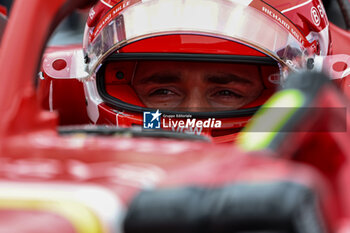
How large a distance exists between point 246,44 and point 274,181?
92 centimetres

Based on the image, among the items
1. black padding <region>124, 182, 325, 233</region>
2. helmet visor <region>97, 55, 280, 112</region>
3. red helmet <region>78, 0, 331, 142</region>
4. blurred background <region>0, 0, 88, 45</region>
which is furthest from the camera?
blurred background <region>0, 0, 88, 45</region>

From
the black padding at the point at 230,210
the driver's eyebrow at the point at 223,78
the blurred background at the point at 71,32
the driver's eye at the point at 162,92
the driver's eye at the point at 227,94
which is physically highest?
the blurred background at the point at 71,32

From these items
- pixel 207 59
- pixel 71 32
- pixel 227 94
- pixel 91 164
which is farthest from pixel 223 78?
pixel 71 32

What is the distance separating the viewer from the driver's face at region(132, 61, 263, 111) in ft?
4.51

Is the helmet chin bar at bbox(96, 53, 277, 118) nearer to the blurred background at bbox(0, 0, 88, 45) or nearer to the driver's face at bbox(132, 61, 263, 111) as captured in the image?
the driver's face at bbox(132, 61, 263, 111)

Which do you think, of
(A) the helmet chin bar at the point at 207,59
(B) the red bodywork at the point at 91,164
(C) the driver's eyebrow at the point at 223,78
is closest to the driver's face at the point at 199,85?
(C) the driver's eyebrow at the point at 223,78

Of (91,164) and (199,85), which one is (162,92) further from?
(91,164)

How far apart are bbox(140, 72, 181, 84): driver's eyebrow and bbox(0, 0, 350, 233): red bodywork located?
83 cm

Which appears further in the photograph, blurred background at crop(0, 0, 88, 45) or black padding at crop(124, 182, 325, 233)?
blurred background at crop(0, 0, 88, 45)

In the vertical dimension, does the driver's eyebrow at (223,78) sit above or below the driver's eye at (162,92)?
above

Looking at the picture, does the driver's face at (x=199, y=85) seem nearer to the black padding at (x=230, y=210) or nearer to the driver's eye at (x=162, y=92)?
the driver's eye at (x=162, y=92)

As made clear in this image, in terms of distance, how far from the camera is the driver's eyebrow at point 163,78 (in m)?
1.41

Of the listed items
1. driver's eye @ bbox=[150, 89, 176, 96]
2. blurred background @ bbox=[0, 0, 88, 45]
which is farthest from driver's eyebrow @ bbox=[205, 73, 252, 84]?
blurred background @ bbox=[0, 0, 88, 45]

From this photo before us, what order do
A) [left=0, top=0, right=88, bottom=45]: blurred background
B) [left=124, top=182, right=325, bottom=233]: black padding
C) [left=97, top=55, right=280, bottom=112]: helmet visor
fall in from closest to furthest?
[left=124, top=182, right=325, bottom=233]: black padding < [left=97, top=55, right=280, bottom=112]: helmet visor < [left=0, top=0, right=88, bottom=45]: blurred background
